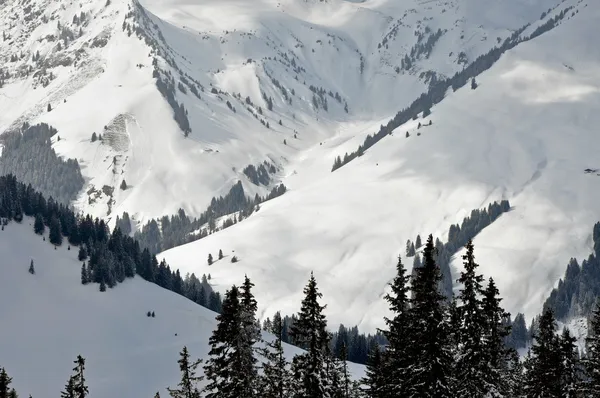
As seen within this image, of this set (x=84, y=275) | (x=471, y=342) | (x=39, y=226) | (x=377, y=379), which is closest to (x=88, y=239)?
(x=39, y=226)

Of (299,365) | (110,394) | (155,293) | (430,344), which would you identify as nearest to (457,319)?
(430,344)

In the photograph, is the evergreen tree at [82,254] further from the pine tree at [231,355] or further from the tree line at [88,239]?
the pine tree at [231,355]

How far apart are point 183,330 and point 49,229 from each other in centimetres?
4395

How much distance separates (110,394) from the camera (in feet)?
373

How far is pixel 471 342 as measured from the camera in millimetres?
41938

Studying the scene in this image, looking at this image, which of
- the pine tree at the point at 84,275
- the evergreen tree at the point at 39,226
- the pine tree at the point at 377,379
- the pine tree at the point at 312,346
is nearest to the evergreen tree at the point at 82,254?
the pine tree at the point at 84,275

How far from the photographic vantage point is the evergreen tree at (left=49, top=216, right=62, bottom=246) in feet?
526

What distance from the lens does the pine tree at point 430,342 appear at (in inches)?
1500

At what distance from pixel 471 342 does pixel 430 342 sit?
4608 mm

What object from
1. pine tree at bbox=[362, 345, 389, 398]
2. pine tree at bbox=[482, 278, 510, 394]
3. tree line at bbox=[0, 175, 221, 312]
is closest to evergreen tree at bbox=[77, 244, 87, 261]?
tree line at bbox=[0, 175, 221, 312]

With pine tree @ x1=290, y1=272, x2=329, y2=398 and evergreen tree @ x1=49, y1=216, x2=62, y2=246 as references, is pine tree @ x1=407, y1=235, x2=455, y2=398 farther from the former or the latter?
evergreen tree @ x1=49, y1=216, x2=62, y2=246

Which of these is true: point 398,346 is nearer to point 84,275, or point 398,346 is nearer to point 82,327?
point 82,327

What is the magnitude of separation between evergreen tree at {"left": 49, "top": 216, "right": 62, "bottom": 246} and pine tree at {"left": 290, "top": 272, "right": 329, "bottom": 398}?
127m

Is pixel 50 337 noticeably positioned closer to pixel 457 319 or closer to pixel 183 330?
pixel 183 330
